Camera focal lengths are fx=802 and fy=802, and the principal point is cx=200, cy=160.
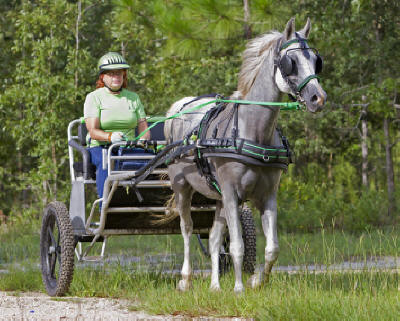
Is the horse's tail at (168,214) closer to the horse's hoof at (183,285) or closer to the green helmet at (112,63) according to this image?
the horse's hoof at (183,285)

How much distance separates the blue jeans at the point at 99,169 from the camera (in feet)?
25.3

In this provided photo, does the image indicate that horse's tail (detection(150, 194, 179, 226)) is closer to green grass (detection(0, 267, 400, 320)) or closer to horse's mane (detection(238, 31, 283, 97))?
green grass (detection(0, 267, 400, 320))

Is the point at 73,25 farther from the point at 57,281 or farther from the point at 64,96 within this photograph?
the point at 57,281

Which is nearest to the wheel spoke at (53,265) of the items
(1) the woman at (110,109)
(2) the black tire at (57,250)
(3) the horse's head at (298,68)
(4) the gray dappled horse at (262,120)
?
(2) the black tire at (57,250)

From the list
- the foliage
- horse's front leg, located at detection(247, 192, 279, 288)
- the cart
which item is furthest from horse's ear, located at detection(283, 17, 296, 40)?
the foliage

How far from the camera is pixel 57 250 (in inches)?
319

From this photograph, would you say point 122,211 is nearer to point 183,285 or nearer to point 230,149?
point 183,285

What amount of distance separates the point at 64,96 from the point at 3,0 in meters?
6.94

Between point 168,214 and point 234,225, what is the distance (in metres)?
1.34

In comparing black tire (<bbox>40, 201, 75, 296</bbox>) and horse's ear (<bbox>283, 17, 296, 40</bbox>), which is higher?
horse's ear (<bbox>283, 17, 296, 40</bbox>)

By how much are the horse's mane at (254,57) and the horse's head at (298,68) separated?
0.71ft

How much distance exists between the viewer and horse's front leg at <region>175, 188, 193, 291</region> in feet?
24.7

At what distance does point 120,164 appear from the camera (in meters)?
7.86

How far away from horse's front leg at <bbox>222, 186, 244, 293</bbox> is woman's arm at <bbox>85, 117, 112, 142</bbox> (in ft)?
5.84
